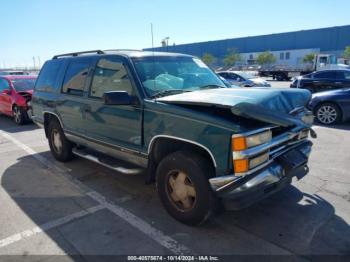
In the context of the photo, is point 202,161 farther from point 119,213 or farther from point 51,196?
point 51,196

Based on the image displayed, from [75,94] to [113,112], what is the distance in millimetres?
1181

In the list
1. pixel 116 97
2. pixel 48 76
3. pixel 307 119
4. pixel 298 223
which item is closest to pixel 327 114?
pixel 307 119

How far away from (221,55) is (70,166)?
8123cm

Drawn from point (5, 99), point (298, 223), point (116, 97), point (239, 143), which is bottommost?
point (298, 223)

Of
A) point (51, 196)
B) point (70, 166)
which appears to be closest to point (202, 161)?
point (51, 196)

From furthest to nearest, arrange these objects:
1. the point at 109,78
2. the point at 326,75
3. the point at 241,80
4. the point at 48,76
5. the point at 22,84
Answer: the point at 241,80 < the point at 326,75 < the point at 22,84 < the point at 48,76 < the point at 109,78

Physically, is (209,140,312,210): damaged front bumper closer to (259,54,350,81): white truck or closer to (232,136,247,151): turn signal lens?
(232,136,247,151): turn signal lens

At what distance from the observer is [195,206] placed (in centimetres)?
316

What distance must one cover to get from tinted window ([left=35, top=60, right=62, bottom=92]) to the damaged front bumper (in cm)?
399

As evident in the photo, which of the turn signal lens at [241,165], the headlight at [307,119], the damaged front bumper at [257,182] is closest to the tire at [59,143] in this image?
the damaged front bumper at [257,182]

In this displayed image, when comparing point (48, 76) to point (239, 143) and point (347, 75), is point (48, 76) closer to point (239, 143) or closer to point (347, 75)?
point (239, 143)

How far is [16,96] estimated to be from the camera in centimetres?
964

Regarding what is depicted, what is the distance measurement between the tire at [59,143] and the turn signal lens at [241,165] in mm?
3689

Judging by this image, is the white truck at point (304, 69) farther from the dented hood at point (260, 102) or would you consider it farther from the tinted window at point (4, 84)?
the dented hood at point (260, 102)
